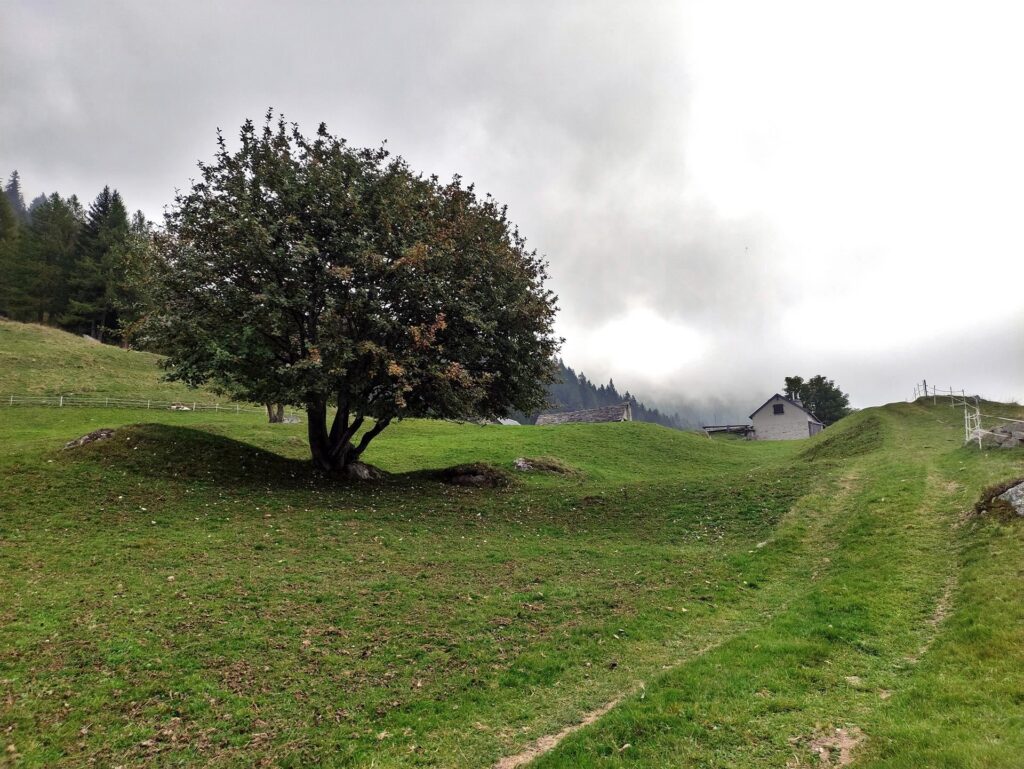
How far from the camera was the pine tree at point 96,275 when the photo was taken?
74562 mm

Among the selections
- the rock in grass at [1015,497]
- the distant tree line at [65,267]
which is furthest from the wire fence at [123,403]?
the rock in grass at [1015,497]

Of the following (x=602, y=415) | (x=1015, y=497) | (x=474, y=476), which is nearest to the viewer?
(x=1015, y=497)

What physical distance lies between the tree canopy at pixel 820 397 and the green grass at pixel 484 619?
95881mm

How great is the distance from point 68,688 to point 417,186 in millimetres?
21385

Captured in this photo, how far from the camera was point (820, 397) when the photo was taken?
110 m

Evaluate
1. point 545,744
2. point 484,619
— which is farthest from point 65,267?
point 545,744

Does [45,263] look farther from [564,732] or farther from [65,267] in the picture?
[564,732]

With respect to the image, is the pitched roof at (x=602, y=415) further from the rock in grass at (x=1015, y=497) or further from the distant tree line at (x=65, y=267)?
the distant tree line at (x=65, y=267)

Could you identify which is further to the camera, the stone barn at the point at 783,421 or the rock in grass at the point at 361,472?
the stone barn at the point at 783,421

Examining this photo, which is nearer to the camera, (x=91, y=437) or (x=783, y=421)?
(x=91, y=437)

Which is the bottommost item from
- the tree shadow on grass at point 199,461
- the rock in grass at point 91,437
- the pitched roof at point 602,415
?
the tree shadow on grass at point 199,461

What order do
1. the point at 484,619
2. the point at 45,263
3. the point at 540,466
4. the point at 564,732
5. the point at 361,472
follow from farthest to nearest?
the point at 45,263
the point at 540,466
the point at 361,472
the point at 484,619
the point at 564,732

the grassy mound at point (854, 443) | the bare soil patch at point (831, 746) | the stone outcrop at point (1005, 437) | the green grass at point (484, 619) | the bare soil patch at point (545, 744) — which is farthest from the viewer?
the grassy mound at point (854, 443)

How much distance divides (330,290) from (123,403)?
40976 millimetres
